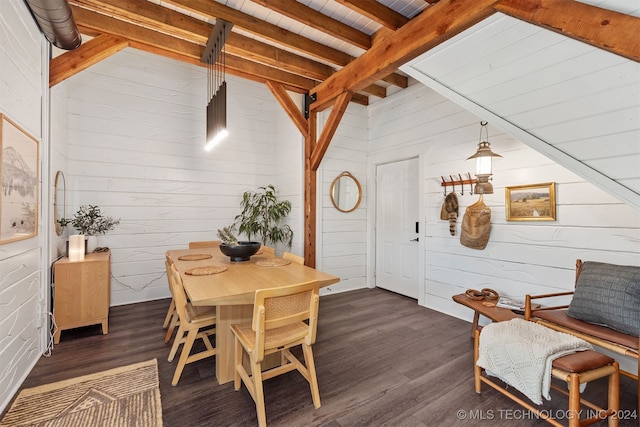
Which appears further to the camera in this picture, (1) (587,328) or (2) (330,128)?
(2) (330,128)

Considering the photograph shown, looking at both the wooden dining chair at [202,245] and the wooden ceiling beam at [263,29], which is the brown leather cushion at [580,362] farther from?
the wooden dining chair at [202,245]

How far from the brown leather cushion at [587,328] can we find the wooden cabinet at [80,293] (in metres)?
3.87

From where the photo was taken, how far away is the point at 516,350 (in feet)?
5.51

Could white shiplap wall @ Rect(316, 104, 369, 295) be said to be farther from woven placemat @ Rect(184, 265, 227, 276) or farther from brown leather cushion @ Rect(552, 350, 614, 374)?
brown leather cushion @ Rect(552, 350, 614, 374)

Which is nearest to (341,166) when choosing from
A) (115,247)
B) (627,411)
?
(115,247)

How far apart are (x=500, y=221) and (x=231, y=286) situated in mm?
2720

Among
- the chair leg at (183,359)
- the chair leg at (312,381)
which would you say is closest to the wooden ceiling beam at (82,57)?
the chair leg at (183,359)

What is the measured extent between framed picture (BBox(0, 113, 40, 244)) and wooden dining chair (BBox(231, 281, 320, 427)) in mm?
1551

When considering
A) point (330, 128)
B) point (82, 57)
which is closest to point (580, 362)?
point (330, 128)

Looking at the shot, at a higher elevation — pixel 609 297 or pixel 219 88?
pixel 219 88

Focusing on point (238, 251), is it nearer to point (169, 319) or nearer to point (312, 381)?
point (169, 319)

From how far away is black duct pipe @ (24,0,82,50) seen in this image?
194 cm

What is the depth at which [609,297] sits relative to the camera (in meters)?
1.94

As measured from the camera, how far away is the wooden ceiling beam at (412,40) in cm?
197
